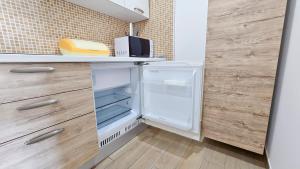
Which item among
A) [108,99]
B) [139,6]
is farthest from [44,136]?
[139,6]

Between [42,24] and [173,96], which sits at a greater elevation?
[42,24]

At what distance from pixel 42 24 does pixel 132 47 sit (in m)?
0.75

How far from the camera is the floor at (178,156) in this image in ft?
3.33

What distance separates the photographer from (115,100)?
144cm

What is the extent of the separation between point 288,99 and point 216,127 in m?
0.51

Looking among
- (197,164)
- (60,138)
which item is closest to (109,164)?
(60,138)

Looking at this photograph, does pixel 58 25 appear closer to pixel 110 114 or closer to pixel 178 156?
pixel 110 114

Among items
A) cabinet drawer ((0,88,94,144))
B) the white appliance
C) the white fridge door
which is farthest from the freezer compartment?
cabinet drawer ((0,88,94,144))

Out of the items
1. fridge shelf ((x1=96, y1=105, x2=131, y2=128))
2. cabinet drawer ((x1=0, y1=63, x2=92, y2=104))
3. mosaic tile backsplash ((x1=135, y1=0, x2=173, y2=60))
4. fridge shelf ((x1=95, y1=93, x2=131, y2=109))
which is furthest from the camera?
mosaic tile backsplash ((x1=135, y1=0, x2=173, y2=60))

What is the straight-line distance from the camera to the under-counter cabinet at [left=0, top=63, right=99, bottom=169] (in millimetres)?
554

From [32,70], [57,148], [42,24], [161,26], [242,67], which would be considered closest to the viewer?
[32,70]

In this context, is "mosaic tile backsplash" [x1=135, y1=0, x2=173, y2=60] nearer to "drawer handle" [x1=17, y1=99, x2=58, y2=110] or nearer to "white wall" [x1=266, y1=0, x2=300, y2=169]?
"white wall" [x1=266, y1=0, x2=300, y2=169]

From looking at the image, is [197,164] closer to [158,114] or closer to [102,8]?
[158,114]

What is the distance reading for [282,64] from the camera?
2.86 feet
